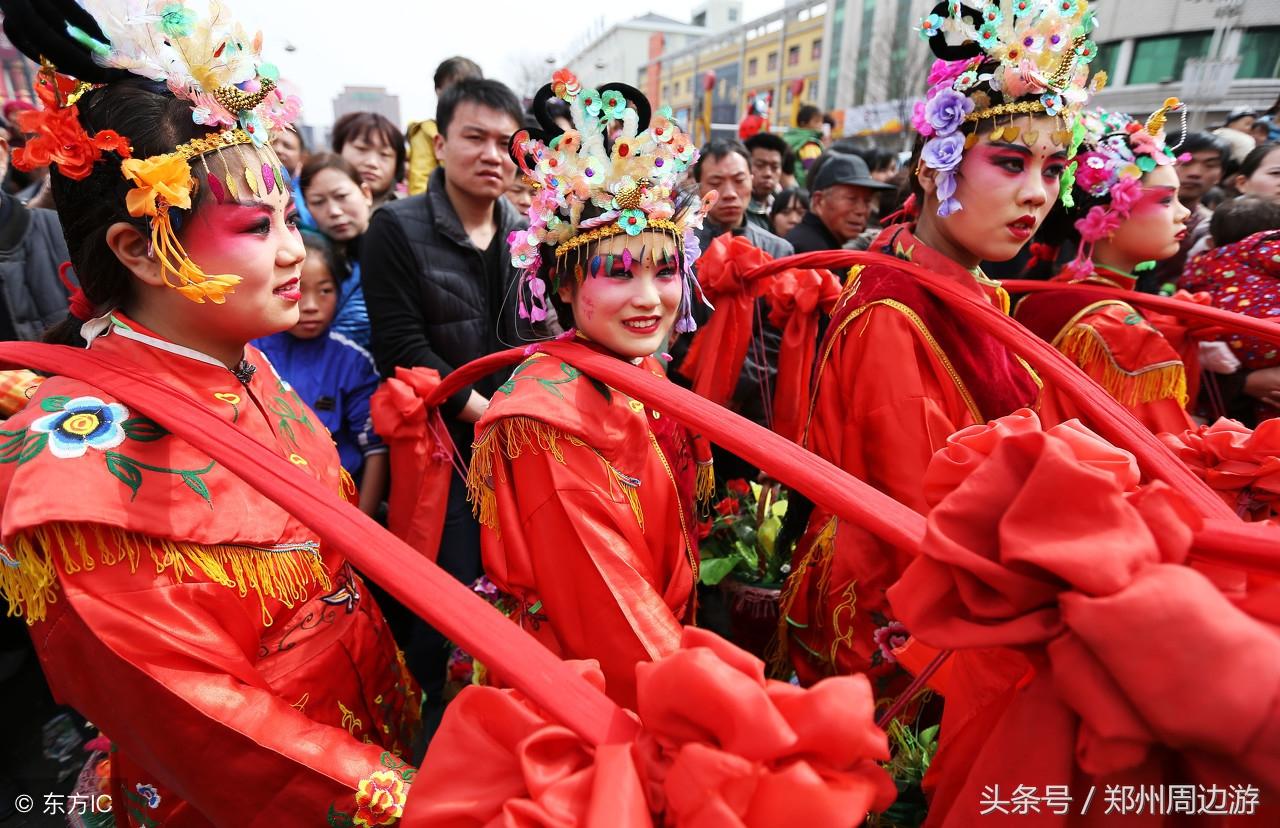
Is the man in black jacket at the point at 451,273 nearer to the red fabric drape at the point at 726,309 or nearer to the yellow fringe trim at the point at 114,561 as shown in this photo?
the red fabric drape at the point at 726,309

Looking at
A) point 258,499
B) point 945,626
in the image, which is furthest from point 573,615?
point 945,626

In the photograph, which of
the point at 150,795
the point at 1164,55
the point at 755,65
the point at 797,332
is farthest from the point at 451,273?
the point at 755,65

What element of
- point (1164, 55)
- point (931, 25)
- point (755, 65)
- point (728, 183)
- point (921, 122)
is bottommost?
point (728, 183)

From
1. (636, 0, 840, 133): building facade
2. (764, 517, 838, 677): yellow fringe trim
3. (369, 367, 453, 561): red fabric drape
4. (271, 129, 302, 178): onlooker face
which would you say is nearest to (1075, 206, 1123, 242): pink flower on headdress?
(764, 517, 838, 677): yellow fringe trim

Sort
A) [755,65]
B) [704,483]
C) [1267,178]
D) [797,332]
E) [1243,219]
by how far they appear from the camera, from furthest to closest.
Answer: [755,65] → [1267,178] → [1243,219] → [797,332] → [704,483]

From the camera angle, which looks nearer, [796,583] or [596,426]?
[596,426]

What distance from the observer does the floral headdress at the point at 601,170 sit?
1719 mm

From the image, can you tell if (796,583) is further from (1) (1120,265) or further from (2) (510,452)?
(1) (1120,265)

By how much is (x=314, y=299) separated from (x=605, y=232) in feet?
5.56

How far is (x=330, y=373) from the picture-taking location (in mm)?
2793

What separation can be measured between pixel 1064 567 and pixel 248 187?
5.01 ft

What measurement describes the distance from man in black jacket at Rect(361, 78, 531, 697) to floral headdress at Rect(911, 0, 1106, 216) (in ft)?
5.45

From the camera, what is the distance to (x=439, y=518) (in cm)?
230

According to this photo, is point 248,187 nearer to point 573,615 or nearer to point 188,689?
point 188,689
